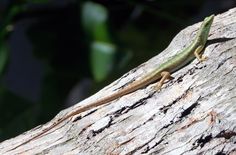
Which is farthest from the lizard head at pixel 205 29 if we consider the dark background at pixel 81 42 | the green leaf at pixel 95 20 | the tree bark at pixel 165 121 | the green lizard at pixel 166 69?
the green leaf at pixel 95 20

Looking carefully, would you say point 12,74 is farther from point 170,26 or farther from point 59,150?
point 59,150

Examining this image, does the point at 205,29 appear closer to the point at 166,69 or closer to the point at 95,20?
the point at 166,69

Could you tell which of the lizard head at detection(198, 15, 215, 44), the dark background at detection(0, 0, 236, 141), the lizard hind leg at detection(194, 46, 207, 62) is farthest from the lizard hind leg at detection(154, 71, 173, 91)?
the dark background at detection(0, 0, 236, 141)

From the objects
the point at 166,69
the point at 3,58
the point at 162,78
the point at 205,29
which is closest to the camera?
the point at 162,78

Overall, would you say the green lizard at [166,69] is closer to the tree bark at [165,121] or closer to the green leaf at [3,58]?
the tree bark at [165,121]

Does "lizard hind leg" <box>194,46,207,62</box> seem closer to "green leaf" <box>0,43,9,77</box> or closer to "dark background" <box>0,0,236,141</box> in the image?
"dark background" <box>0,0,236,141</box>

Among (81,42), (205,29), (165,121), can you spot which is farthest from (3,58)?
(165,121)
